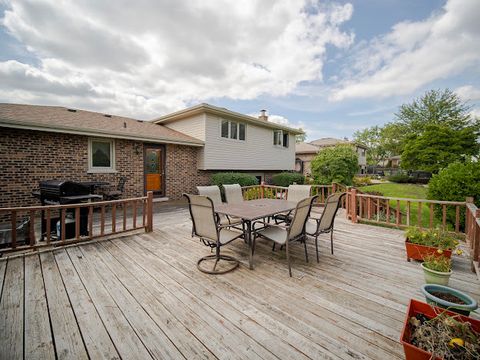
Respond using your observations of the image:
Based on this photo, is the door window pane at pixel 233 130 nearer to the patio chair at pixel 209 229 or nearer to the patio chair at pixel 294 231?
the patio chair at pixel 294 231

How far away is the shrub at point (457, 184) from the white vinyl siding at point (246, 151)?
8160mm

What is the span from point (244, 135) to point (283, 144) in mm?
4113

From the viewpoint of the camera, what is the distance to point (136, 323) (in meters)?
1.95

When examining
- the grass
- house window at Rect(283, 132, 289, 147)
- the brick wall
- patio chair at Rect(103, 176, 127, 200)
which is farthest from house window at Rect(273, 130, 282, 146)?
patio chair at Rect(103, 176, 127, 200)

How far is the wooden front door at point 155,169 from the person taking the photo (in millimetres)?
8788

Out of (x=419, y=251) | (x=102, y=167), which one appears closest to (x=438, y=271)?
(x=419, y=251)

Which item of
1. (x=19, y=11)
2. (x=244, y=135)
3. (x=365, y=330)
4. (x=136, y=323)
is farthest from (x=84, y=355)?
(x=244, y=135)

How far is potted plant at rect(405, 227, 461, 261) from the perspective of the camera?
3061 mm

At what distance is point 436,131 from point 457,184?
1885cm

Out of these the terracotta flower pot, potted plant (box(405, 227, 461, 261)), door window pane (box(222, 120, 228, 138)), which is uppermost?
door window pane (box(222, 120, 228, 138))

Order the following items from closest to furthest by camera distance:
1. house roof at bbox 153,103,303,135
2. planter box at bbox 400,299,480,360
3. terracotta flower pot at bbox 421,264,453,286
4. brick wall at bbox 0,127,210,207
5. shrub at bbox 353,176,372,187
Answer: planter box at bbox 400,299,480,360, terracotta flower pot at bbox 421,264,453,286, brick wall at bbox 0,127,210,207, house roof at bbox 153,103,303,135, shrub at bbox 353,176,372,187

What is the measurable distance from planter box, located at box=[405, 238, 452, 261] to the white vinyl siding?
8.28m

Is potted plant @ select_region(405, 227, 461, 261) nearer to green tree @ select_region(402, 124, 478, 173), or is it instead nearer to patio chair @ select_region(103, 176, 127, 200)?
patio chair @ select_region(103, 176, 127, 200)

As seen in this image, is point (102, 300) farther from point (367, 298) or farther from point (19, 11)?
point (19, 11)
